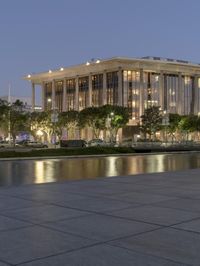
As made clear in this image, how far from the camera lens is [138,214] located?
9875 mm

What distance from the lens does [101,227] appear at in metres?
8.44

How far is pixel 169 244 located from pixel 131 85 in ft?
402

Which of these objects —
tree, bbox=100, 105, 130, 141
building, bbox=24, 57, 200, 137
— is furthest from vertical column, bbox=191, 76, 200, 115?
tree, bbox=100, 105, 130, 141

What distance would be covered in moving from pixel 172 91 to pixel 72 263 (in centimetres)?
13337

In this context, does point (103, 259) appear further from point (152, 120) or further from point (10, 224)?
point (152, 120)

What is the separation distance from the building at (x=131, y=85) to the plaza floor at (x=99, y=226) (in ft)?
369

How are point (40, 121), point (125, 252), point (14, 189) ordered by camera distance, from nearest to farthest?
point (125, 252) < point (14, 189) < point (40, 121)

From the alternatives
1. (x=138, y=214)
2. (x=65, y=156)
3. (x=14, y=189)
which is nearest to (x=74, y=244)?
(x=138, y=214)

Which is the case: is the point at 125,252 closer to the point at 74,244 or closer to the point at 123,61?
the point at 74,244

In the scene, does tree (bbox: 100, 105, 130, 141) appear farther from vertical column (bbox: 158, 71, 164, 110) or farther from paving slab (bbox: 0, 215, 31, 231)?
paving slab (bbox: 0, 215, 31, 231)

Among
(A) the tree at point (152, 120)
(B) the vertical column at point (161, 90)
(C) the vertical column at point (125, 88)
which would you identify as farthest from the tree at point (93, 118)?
(B) the vertical column at point (161, 90)

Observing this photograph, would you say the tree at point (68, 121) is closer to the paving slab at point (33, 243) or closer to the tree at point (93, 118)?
the tree at point (93, 118)

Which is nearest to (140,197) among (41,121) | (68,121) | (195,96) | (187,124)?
(41,121)

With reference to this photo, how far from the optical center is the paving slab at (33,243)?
21.4 ft
